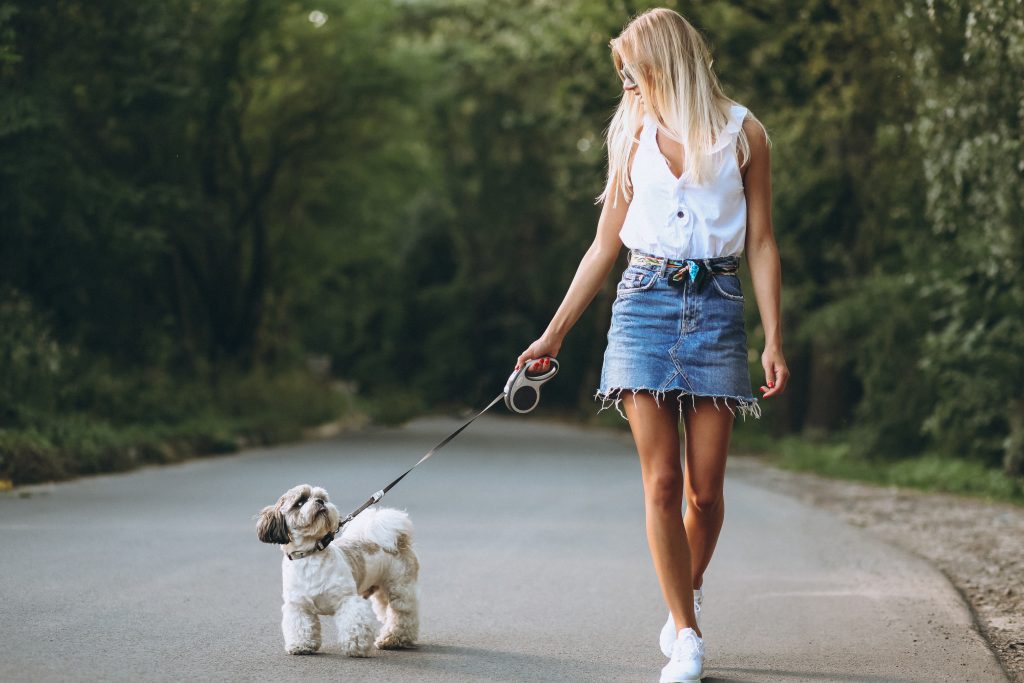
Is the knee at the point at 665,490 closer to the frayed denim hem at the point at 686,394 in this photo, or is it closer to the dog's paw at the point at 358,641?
the frayed denim hem at the point at 686,394

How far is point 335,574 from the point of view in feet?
16.8

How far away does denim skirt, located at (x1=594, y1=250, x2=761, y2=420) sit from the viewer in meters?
4.71

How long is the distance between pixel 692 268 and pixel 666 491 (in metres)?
0.79

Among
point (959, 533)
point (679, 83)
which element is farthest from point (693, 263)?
point (959, 533)

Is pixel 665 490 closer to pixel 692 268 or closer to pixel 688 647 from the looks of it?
pixel 688 647

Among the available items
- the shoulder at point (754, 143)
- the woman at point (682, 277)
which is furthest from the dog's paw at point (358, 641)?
the shoulder at point (754, 143)

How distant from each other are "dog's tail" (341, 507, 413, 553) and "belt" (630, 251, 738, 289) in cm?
152

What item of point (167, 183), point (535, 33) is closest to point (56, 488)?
point (167, 183)

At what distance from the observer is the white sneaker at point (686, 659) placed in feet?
15.3

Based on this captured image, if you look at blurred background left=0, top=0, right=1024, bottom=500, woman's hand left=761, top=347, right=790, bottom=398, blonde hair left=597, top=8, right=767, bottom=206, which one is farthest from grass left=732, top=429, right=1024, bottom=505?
blonde hair left=597, top=8, right=767, bottom=206

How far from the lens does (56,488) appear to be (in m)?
10.9

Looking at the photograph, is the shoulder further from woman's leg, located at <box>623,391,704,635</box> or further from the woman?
woman's leg, located at <box>623,391,704,635</box>

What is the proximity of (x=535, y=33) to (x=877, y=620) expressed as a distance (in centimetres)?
1661

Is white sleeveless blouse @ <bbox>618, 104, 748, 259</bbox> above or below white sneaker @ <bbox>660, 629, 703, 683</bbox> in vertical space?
above
